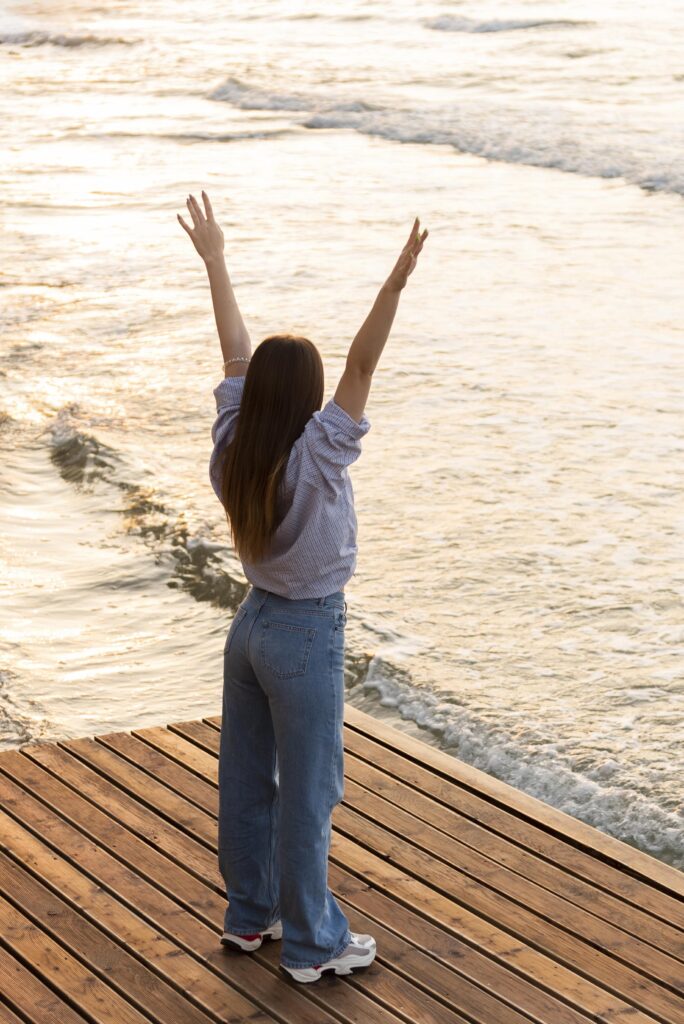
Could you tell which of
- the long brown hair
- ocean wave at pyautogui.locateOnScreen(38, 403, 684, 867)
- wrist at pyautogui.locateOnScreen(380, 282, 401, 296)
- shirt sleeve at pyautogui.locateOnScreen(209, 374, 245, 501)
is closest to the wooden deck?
ocean wave at pyautogui.locateOnScreen(38, 403, 684, 867)

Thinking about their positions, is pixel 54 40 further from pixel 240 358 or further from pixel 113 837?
pixel 240 358

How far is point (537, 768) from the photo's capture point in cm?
589

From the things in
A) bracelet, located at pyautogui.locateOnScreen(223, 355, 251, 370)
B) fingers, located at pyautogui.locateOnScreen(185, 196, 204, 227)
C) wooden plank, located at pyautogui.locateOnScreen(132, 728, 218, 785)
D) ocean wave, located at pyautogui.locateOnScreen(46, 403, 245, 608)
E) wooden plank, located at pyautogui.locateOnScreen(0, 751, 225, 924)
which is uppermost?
fingers, located at pyautogui.locateOnScreen(185, 196, 204, 227)

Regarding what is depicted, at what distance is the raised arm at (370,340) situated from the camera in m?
3.23

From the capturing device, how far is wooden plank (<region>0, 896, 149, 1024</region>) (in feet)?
11.5

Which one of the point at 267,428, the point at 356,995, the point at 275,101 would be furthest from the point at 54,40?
the point at 356,995

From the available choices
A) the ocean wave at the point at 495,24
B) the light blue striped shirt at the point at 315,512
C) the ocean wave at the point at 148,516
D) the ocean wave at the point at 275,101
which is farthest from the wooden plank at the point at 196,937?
the ocean wave at the point at 495,24

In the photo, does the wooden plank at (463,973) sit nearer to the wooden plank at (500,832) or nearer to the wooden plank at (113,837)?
the wooden plank at (113,837)

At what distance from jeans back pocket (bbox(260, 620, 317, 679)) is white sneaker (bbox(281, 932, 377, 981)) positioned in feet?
2.57

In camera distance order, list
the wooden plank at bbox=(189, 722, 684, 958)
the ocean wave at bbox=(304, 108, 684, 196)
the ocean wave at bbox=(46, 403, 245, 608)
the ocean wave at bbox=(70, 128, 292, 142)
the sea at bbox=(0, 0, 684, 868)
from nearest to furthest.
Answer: the wooden plank at bbox=(189, 722, 684, 958) → the sea at bbox=(0, 0, 684, 868) → the ocean wave at bbox=(46, 403, 245, 608) → the ocean wave at bbox=(304, 108, 684, 196) → the ocean wave at bbox=(70, 128, 292, 142)

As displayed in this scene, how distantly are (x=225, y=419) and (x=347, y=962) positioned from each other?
1.39 m

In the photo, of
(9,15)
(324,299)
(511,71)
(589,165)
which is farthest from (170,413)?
(9,15)

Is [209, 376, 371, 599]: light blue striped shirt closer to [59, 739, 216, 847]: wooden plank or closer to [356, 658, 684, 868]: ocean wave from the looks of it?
[59, 739, 216, 847]: wooden plank

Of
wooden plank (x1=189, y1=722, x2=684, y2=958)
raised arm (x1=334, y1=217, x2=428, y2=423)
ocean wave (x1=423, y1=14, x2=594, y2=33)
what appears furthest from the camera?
ocean wave (x1=423, y1=14, x2=594, y2=33)
